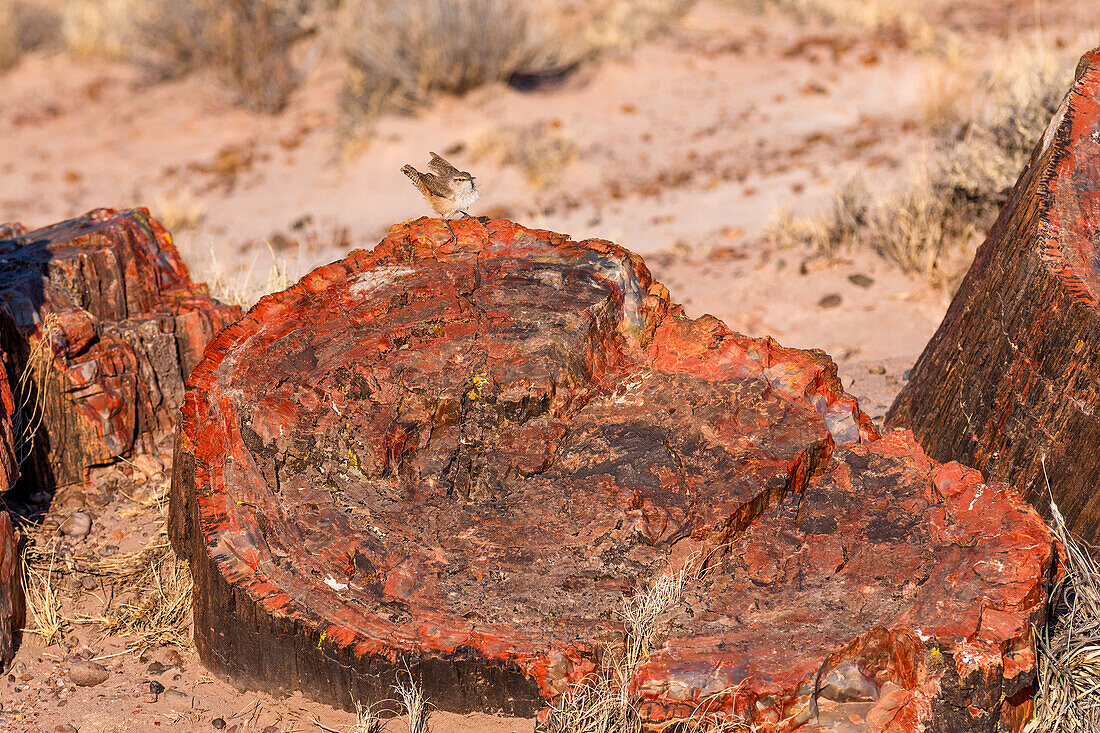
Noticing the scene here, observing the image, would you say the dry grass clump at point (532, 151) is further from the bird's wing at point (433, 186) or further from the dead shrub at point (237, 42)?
the bird's wing at point (433, 186)

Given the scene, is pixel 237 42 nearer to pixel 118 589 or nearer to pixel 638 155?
pixel 638 155

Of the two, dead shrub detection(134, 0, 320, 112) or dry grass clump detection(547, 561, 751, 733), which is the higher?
dry grass clump detection(547, 561, 751, 733)

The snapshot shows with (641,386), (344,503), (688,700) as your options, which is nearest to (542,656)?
(688,700)

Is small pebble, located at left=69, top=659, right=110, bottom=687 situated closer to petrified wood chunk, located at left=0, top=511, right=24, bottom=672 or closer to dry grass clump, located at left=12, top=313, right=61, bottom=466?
petrified wood chunk, located at left=0, top=511, right=24, bottom=672

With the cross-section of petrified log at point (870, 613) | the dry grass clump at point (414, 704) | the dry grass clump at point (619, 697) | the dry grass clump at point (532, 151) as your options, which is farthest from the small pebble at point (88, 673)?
the dry grass clump at point (532, 151)

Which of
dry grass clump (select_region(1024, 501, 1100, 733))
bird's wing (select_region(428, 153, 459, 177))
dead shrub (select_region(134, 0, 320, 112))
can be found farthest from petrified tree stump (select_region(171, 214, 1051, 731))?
dead shrub (select_region(134, 0, 320, 112))

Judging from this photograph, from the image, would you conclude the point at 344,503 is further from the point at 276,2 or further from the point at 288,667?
the point at 276,2
